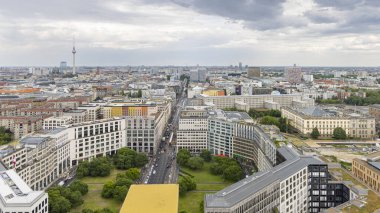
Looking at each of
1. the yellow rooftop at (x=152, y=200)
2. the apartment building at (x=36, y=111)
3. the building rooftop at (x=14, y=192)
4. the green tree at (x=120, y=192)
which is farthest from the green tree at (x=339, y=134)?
the apartment building at (x=36, y=111)

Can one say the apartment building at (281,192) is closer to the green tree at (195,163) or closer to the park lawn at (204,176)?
the park lawn at (204,176)

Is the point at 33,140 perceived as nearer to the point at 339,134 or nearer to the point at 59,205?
the point at 59,205

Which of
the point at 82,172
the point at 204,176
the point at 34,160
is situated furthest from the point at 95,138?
the point at 204,176

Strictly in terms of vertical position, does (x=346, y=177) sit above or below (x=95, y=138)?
above

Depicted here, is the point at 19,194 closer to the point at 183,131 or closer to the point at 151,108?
the point at 183,131

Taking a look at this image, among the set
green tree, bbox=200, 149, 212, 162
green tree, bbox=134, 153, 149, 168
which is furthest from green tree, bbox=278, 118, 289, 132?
green tree, bbox=134, 153, 149, 168
